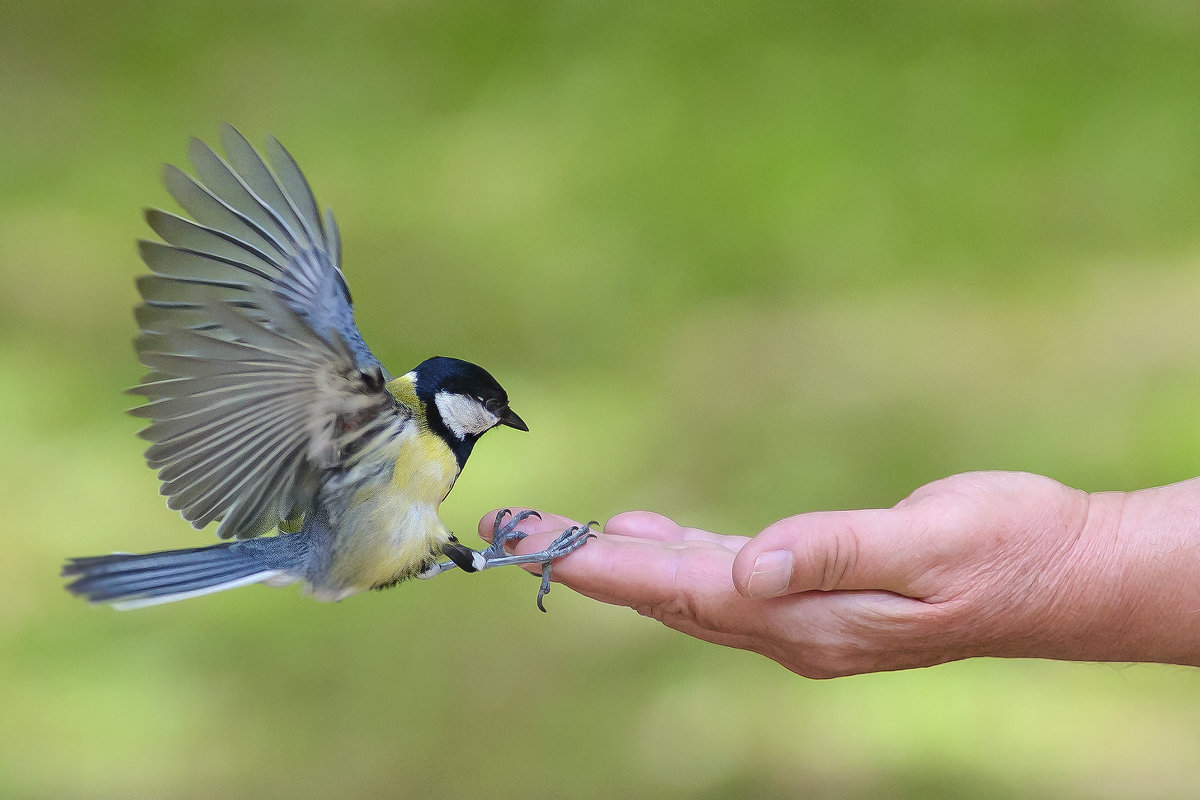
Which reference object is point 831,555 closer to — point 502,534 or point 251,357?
point 502,534

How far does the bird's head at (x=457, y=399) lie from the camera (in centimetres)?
165

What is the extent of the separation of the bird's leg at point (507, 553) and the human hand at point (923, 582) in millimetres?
32

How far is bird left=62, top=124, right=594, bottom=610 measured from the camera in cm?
140

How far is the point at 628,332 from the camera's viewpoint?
3557 mm

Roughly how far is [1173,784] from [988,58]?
240 cm

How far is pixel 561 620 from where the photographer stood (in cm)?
297

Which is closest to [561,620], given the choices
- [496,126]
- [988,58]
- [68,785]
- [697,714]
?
[697,714]

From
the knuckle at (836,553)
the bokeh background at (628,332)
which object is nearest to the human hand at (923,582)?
the knuckle at (836,553)

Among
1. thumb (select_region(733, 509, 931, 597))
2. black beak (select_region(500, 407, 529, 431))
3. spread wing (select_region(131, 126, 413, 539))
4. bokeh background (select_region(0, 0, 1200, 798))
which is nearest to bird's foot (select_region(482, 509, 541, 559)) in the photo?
black beak (select_region(500, 407, 529, 431))

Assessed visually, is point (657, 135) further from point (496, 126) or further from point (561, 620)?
point (561, 620)

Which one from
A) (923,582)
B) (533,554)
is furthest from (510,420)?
(923,582)

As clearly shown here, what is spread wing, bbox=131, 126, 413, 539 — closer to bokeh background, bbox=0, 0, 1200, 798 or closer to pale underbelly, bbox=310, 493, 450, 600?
pale underbelly, bbox=310, 493, 450, 600

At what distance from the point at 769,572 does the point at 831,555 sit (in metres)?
0.08

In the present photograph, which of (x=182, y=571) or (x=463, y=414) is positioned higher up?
(x=463, y=414)
